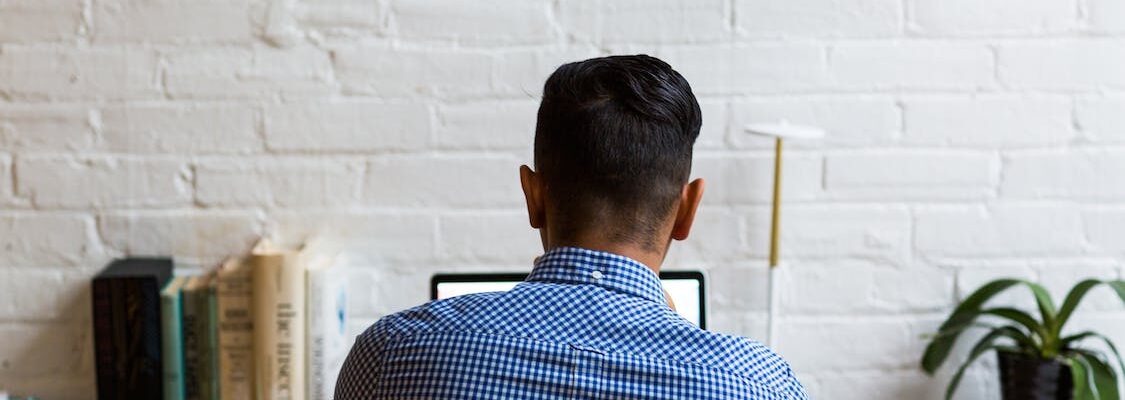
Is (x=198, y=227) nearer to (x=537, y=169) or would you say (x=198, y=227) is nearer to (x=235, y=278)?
(x=235, y=278)

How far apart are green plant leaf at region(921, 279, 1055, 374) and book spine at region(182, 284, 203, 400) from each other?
3.36ft

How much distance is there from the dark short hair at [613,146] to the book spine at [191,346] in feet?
2.54

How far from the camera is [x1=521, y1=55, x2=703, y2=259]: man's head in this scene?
909mm

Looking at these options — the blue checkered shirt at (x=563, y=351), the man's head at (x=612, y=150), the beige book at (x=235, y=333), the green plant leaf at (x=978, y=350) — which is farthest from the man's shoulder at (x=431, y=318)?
the green plant leaf at (x=978, y=350)

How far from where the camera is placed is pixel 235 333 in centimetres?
150

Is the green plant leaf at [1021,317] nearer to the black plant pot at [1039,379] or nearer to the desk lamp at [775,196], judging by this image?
the black plant pot at [1039,379]

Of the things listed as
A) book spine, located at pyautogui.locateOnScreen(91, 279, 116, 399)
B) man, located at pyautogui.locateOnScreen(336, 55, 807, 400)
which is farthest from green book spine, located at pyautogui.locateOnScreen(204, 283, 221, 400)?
man, located at pyautogui.locateOnScreen(336, 55, 807, 400)

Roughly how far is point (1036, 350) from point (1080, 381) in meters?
0.08

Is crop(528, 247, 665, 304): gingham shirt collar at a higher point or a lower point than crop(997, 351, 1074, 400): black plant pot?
higher


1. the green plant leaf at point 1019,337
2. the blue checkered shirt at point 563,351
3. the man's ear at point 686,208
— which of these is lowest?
the green plant leaf at point 1019,337

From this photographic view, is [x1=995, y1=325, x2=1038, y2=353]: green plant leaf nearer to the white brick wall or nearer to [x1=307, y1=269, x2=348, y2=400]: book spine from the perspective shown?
the white brick wall

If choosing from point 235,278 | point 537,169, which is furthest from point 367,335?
point 235,278

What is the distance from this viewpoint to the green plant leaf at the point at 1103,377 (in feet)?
4.79

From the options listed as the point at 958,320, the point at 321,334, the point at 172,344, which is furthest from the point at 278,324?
the point at 958,320
